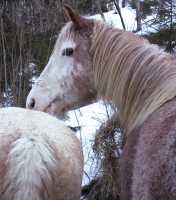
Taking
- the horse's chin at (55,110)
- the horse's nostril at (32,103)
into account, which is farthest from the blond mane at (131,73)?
the horse's nostril at (32,103)

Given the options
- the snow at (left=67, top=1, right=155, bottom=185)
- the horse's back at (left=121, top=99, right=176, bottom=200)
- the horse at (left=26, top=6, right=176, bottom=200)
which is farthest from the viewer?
the snow at (left=67, top=1, right=155, bottom=185)

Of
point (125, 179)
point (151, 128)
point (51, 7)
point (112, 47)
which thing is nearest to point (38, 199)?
point (125, 179)

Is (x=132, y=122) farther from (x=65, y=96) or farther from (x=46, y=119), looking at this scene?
(x=65, y=96)

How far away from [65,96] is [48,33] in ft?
10.5

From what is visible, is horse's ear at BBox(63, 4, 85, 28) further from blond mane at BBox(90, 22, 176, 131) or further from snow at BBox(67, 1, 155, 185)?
snow at BBox(67, 1, 155, 185)

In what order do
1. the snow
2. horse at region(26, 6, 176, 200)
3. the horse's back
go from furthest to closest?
the snow
horse at region(26, 6, 176, 200)
the horse's back

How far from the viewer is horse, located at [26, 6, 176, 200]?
63.7 inches

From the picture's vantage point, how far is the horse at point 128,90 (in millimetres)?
1617

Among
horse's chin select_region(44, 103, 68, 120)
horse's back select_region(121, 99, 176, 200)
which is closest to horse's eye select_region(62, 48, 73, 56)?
horse's chin select_region(44, 103, 68, 120)

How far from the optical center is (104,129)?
456cm

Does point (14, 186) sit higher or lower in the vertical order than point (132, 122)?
lower

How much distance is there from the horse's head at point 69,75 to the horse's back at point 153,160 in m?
0.85

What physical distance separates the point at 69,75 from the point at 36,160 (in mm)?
970

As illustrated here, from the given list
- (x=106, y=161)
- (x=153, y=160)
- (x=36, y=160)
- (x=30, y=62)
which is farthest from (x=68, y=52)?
(x=30, y=62)
